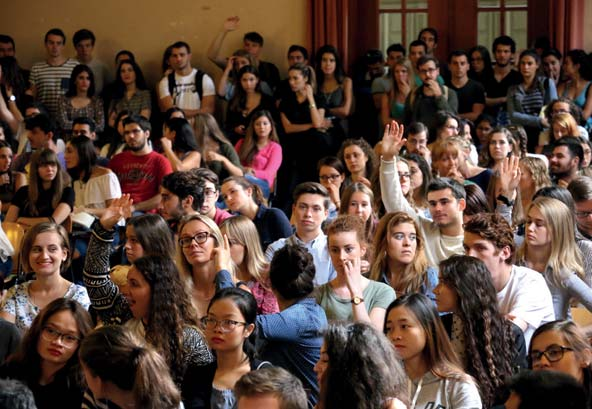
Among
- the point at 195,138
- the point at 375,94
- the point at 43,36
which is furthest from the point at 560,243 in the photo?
the point at 43,36

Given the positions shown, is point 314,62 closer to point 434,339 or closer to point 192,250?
point 192,250

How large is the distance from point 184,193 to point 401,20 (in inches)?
193

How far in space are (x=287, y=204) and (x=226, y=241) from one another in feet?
12.8

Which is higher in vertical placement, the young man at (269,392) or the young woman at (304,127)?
the young woman at (304,127)

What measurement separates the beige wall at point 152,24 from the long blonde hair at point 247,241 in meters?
4.98

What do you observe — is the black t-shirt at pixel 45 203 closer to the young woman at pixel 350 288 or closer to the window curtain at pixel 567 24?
the young woman at pixel 350 288

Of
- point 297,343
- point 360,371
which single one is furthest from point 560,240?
point 360,371

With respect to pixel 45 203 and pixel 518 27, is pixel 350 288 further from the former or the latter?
pixel 518 27

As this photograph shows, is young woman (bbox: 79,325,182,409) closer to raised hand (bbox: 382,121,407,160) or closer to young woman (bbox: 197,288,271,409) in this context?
young woman (bbox: 197,288,271,409)

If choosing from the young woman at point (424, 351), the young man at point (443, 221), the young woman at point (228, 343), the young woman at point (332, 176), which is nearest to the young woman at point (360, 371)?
the young woman at point (424, 351)

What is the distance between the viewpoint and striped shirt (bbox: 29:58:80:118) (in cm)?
1024

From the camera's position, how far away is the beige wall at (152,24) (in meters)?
10.6

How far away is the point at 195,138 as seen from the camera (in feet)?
27.5

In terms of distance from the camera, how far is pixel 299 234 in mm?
6164
